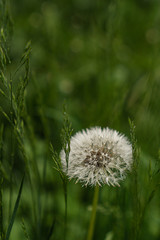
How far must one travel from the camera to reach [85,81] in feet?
5.18

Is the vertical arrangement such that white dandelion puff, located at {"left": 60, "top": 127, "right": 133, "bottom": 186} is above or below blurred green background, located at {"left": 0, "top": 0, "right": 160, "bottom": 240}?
below

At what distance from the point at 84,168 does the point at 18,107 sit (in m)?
0.22

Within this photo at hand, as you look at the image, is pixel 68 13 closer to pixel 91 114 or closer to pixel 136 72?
pixel 136 72

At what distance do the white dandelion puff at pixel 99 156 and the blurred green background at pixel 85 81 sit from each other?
0.16m

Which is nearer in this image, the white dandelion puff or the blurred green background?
the white dandelion puff

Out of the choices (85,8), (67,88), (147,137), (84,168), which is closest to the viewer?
(84,168)

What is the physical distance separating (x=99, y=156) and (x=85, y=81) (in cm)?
84

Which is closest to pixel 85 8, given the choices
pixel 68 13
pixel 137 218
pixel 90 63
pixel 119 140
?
pixel 68 13

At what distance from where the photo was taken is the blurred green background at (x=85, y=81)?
116 cm

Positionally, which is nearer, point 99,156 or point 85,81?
point 99,156

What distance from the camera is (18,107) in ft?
2.09

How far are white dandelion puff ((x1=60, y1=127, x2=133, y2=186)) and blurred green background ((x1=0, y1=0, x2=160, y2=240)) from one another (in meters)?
0.16

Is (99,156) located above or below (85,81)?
below

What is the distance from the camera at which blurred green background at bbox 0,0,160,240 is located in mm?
1160
